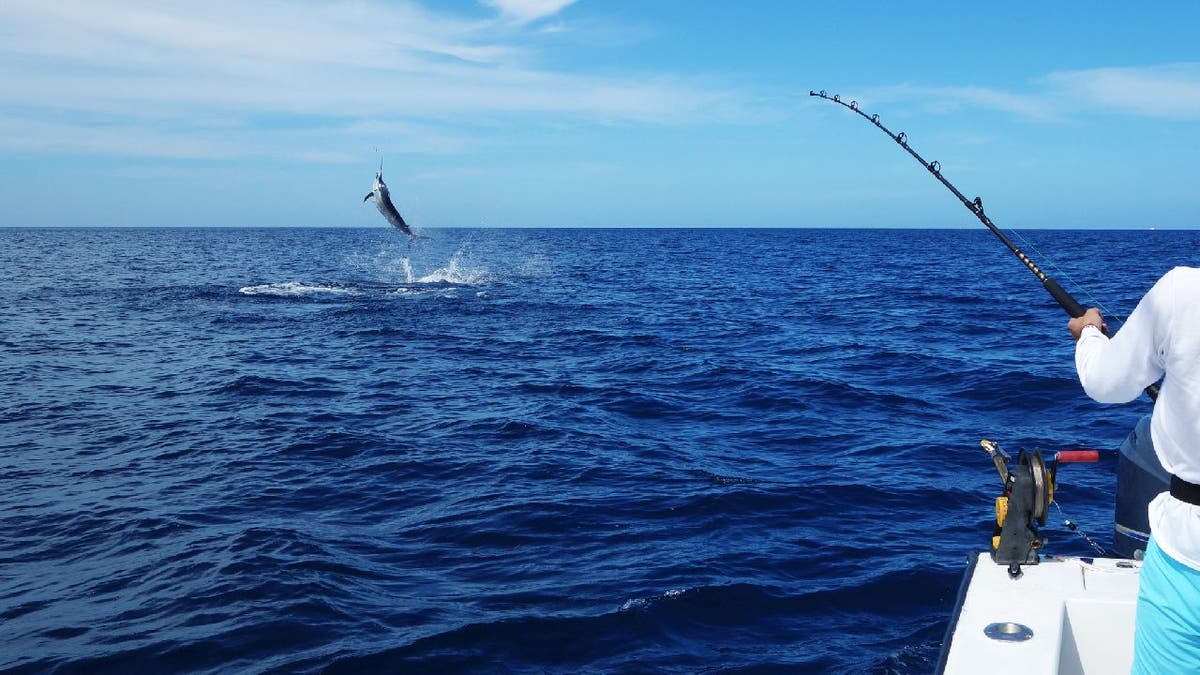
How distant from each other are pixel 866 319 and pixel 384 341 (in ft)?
43.0

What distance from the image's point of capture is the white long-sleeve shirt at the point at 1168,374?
2.65 m

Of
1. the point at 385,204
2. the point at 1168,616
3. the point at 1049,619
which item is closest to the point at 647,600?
the point at 1049,619

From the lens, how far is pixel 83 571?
7801 millimetres

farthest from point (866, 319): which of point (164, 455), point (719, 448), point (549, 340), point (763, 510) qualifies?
point (164, 455)

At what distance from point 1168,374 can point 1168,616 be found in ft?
2.66

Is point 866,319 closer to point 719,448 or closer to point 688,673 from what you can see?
point 719,448

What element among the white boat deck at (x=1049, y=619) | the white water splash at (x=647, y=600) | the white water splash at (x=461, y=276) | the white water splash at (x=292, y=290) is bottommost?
the white water splash at (x=647, y=600)

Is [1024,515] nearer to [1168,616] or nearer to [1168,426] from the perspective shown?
[1168,616]

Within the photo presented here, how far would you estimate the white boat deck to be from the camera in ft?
12.3

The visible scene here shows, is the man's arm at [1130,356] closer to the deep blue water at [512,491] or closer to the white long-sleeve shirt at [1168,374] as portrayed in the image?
the white long-sleeve shirt at [1168,374]

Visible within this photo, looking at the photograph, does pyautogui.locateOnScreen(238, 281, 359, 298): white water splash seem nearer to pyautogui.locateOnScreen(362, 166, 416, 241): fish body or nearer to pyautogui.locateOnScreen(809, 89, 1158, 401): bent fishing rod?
pyautogui.locateOnScreen(362, 166, 416, 241): fish body

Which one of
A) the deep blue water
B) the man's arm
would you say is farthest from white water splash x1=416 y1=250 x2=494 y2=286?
the man's arm

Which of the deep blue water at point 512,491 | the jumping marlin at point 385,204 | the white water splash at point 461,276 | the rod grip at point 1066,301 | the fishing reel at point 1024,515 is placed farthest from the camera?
the white water splash at point 461,276

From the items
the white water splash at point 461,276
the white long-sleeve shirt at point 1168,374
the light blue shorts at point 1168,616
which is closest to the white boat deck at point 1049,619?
the light blue shorts at point 1168,616
